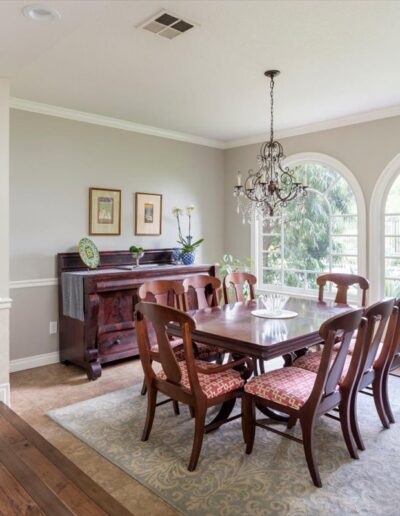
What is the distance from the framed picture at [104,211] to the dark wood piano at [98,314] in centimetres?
41

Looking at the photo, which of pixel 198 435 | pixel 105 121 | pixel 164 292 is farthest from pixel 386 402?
pixel 105 121

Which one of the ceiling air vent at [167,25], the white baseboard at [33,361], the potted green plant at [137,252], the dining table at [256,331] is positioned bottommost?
the white baseboard at [33,361]

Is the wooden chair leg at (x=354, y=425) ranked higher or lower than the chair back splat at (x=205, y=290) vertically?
lower

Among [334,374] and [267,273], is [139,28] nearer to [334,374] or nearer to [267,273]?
[334,374]

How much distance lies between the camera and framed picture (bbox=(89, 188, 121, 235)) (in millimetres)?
4550

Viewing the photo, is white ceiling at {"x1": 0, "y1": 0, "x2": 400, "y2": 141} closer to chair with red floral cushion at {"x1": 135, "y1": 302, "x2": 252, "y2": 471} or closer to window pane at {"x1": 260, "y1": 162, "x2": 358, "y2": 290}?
window pane at {"x1": 260, "y1": 162, "x2": 358, "y2": 290}

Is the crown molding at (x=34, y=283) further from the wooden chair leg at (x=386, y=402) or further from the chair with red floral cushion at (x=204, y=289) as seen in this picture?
the wooden chair leg at (x=386, y=402)

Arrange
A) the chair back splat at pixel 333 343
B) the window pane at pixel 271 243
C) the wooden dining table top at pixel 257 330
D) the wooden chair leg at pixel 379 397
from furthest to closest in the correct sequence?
1. the window pane at pixel 271 243
2. the wooden chair leg at pixel 379 397
3. the wooden dining table top at pixel 257 330
4. the chair back splat at pixel 333 343

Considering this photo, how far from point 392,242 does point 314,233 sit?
0.94 m

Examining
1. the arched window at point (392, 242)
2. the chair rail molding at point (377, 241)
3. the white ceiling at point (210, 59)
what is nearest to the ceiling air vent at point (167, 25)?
the white ceiling at point (210, 59)

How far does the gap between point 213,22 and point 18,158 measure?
2.43 meters

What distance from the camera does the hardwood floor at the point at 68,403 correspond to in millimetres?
2039

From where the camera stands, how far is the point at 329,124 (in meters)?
4.78

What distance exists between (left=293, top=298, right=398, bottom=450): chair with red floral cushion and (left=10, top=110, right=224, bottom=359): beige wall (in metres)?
2.67
